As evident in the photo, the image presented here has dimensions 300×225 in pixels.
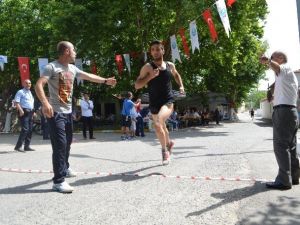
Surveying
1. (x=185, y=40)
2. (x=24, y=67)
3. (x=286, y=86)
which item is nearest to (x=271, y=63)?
(x=286, y=86)

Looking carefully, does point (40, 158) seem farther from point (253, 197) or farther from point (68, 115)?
point (253, 197)

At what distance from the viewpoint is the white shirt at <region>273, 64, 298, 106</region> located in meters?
5.39

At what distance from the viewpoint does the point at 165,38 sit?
2553cm

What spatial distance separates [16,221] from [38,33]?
29.1 m

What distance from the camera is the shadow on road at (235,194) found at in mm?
4367

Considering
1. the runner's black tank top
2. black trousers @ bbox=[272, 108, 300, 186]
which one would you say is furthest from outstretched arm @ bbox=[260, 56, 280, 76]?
the runner's black tank top

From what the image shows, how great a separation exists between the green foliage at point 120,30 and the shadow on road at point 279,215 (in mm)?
13136

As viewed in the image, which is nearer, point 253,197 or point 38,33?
point 253,197

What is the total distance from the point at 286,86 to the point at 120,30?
2150 cm

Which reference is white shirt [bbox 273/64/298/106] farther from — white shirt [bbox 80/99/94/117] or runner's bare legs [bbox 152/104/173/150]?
white shirt [bbox 80/99/94/117]

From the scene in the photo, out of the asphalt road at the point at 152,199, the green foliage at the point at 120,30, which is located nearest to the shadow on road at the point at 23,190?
the asphalt road at the point at 152,199

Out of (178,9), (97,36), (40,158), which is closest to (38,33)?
(97,36)

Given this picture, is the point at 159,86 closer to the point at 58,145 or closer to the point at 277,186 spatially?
the point at 58,145

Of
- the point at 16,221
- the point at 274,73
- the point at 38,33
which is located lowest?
the point at 16,221
